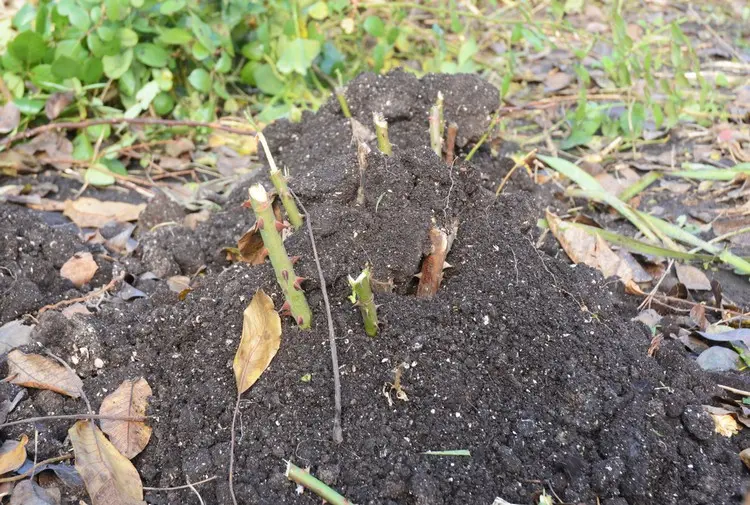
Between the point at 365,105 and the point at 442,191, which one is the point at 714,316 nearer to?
the point at 442,191

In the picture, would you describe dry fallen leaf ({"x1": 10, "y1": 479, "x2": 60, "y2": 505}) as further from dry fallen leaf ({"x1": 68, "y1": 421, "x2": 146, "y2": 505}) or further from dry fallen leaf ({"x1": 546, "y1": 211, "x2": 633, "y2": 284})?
dry fallen leaf ({"x1": 546, "y1": 211, "x2": 633, "y2": 284})

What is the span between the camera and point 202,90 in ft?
11.8

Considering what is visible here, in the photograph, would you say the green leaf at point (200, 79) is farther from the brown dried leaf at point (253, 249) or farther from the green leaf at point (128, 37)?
the brown dried leaf at point (253, 249)

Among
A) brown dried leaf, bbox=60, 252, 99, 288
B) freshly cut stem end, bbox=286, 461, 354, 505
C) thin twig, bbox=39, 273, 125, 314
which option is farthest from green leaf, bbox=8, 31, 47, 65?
freshly cut stem end, bbox=286, 461, 354, 505

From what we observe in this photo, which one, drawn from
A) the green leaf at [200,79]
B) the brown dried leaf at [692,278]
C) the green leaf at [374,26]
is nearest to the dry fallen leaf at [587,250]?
the brown dried leaf at [692,278]

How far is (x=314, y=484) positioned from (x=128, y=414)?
1.93 ft

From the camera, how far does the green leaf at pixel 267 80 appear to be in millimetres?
3726

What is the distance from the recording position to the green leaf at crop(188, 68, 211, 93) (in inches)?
139

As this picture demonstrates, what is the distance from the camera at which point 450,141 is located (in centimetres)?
249

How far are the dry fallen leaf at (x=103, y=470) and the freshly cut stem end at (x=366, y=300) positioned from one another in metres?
0.66

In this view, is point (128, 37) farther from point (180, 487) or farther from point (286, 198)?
point (180, 487)

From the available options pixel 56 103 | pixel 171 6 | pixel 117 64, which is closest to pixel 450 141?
pixel 171 6

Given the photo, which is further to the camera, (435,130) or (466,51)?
(466,51)

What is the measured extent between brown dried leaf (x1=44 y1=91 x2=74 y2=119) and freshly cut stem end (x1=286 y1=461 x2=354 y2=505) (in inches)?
96.6
